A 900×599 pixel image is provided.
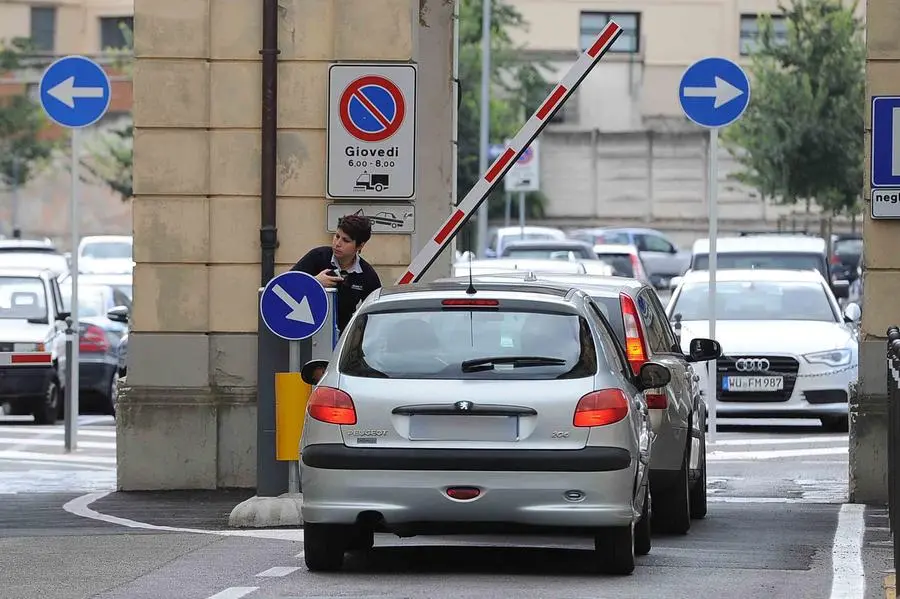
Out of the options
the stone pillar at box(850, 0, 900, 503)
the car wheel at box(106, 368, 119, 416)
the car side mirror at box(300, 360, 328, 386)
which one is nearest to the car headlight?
the stone pillar at box(850, 0, 900, 503)

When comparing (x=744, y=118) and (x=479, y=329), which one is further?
(x=744, y=118)

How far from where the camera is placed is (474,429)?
10.2 m

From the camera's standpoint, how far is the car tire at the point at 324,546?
10.6 m

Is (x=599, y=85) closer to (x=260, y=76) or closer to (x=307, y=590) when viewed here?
(x=260, y=76)

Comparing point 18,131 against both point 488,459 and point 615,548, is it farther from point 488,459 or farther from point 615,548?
point 488,459

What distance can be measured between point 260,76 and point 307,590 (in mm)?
6598

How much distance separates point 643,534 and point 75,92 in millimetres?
9230

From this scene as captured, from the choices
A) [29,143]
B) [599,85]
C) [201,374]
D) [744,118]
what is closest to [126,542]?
[201,374]

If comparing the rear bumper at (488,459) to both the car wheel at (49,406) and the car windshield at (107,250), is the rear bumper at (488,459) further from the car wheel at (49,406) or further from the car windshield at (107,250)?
the car windshield at (107,250)

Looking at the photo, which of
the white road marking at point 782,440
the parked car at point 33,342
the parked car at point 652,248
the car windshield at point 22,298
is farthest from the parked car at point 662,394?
the parked car at point 652,248

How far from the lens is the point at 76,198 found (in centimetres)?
1983

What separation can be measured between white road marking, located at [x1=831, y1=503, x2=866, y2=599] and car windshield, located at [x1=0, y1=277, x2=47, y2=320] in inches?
471

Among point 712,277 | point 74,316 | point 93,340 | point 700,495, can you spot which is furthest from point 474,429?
point 93,340

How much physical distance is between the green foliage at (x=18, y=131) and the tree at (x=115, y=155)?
1.52 meters
